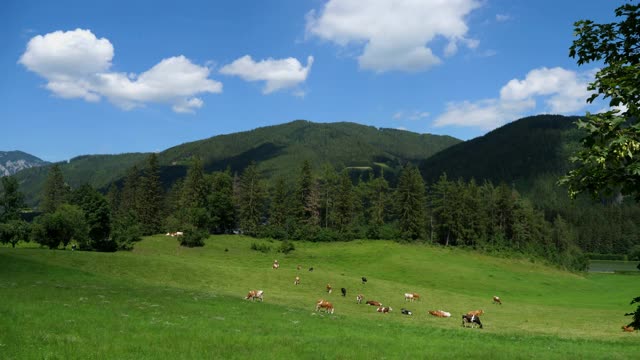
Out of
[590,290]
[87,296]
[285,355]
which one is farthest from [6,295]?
[590,290]

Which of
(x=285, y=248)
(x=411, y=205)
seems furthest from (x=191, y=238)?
(x=411, y=205)

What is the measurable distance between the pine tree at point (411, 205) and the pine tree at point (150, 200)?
66.3 metres

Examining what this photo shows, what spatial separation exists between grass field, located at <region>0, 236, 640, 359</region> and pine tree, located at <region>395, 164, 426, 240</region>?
3378cm

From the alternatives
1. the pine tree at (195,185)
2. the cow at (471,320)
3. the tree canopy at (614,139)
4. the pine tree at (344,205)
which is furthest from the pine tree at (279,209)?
the tree canopy at (614,139)

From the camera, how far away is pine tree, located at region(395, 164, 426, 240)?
118375 mm

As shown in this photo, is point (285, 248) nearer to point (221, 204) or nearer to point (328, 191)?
point (221, 204)

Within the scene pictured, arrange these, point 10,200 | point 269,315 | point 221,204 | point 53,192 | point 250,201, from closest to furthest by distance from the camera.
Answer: point 269,315, point 10,200, point 221,204, point 250,201, point 53,192

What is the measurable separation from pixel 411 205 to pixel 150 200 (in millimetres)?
71460

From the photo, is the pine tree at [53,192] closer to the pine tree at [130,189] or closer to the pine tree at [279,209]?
the pine tree at [130,189]

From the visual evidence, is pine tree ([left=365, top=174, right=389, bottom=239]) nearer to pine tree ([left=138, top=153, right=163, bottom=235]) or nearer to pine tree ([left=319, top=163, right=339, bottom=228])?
pine tree ([left=319, top=163, right=339, bottom=228])

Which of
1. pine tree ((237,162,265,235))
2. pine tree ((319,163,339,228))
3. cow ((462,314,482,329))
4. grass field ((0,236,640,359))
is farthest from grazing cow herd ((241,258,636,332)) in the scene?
Result: pine tree ((319,163,339,228))

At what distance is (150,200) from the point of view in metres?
122

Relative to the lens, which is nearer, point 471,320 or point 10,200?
point 471,320

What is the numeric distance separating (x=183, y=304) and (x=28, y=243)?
96.5 meters
